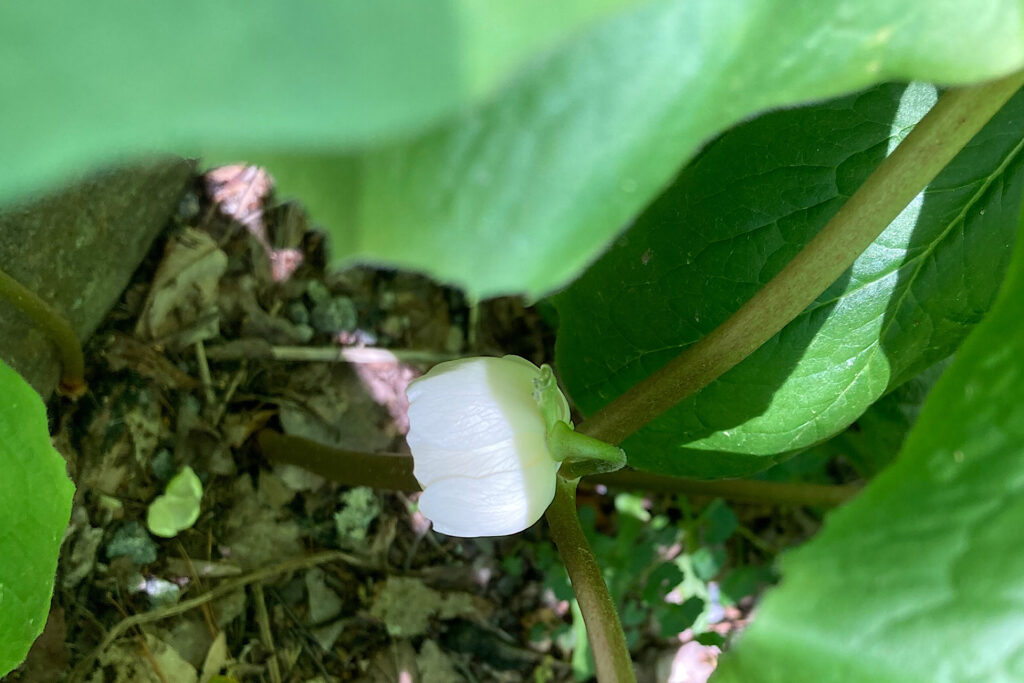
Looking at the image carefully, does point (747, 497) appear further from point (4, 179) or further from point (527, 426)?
point (4, 179)

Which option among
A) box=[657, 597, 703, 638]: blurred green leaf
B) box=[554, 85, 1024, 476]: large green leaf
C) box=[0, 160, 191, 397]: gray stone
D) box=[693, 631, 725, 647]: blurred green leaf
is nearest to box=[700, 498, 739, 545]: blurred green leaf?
box=[657, 597, 703, 638]: blurred green leaf

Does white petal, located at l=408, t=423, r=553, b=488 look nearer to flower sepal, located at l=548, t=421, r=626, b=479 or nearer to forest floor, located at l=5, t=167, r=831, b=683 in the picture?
flower sepal, located at l=548, t=421, r=626, b=479

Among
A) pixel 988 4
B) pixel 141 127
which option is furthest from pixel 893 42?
pixel 141 127

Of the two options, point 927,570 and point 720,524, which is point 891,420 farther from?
point 927,570

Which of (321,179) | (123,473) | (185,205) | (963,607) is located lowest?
(123,473)

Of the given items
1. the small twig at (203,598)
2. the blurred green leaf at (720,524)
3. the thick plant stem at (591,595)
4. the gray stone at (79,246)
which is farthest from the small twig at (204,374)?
the blurred green leaf at (720,524)
